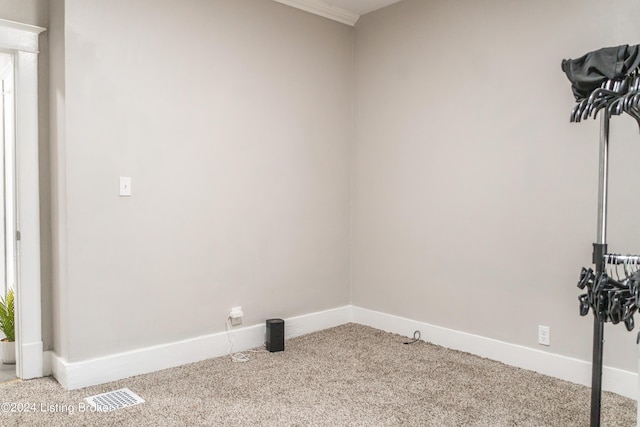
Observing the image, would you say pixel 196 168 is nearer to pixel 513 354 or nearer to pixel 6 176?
pixel 6 176

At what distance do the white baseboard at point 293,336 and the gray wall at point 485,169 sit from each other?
0.07 meters

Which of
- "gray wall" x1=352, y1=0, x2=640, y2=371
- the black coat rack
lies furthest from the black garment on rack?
"gray wall" x1=352, y1=0, x2=640, y2=371

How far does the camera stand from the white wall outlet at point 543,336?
121 inches

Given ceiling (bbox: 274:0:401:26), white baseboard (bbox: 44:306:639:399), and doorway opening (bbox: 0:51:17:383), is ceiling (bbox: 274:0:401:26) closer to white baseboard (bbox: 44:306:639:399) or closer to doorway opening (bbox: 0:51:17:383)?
doorway opening (bbox: 0:51:17:383)

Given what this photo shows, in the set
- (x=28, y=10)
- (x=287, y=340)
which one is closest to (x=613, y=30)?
(x=287, y=340)

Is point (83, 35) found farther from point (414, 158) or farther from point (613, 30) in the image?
point (613, 30)

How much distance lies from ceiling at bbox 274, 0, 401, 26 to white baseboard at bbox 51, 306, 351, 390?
242 cm

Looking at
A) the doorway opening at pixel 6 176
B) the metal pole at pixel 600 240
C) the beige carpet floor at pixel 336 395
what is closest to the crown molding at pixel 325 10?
the doorway opening at pixel 6 176

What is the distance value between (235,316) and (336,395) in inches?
41.0

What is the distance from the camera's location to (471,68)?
→ 3.42m

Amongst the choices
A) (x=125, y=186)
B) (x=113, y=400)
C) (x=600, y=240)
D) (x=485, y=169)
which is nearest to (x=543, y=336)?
(x=485, y=169)

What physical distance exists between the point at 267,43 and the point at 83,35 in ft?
4.29

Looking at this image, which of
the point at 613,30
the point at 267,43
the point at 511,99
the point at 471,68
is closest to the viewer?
the point at 613,30

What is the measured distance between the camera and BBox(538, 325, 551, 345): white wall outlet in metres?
3.07
